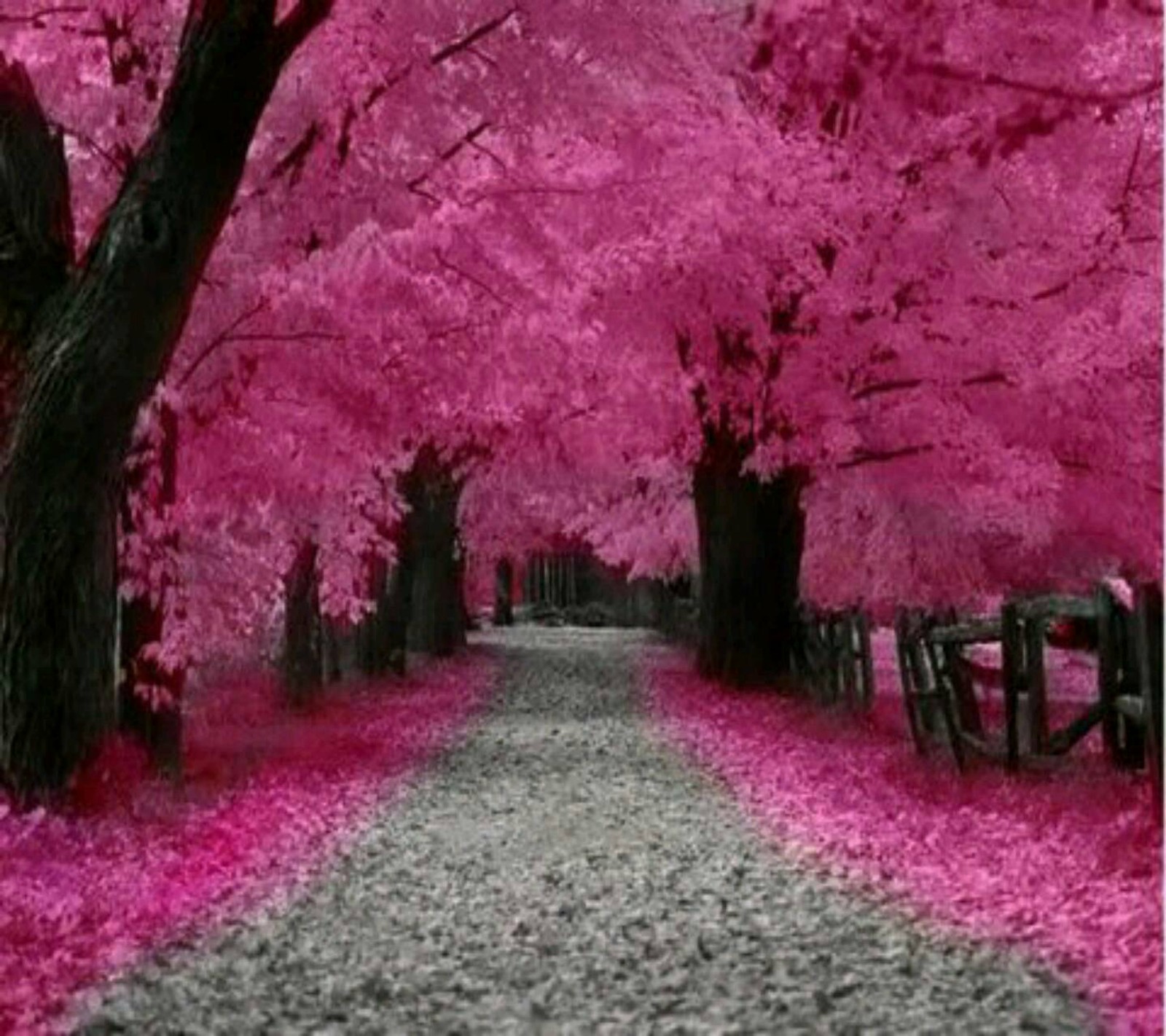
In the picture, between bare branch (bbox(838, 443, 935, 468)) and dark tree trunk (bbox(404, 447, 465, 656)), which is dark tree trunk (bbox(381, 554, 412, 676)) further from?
bare branch (bbox(838, 443, 935, 468))

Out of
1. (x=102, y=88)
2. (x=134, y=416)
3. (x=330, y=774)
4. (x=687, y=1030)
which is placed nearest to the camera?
(x=687, y=1030)

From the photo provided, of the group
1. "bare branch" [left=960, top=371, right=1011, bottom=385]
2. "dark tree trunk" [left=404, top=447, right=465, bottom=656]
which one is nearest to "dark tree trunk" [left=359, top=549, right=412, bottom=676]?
"dark tree trunk" [left=404, top=447, right=465, bottom=656]

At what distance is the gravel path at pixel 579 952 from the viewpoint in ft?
26.0

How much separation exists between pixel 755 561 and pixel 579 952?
19.5 metres

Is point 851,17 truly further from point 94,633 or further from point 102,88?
point 102,88

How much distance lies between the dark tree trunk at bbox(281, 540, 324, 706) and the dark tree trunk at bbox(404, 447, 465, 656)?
449 inches

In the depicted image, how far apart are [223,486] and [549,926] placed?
913 centimetres

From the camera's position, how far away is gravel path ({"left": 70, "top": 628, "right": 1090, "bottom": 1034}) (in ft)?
26.0

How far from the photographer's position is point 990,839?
41.1 feet

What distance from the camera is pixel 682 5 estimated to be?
17.4m

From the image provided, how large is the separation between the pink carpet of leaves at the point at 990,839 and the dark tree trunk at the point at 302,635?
8376 millimetres

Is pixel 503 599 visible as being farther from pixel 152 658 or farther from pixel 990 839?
pixel 990 839

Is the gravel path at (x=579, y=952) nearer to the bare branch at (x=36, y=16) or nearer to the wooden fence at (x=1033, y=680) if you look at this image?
the wooden fence at (x=1033, y=680)

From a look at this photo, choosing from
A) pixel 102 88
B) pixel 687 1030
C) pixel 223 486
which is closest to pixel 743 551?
pixel 223 486
